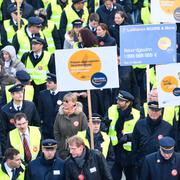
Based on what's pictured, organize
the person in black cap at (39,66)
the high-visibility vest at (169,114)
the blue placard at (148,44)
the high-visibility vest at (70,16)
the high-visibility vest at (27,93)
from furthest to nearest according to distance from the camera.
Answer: the high-visibility vest at (70,16)
the person in black cap at (39,66)
the high-visibility vest at (27,93)
the blue placard at (148,44)
the high-visibility vest at (169,114)

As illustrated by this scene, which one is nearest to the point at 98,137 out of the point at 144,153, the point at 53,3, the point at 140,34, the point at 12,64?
the point at 144,153

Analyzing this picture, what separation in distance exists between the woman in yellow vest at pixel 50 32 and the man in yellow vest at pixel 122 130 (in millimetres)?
4210

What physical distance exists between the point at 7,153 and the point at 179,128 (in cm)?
346

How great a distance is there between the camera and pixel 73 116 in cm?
1714

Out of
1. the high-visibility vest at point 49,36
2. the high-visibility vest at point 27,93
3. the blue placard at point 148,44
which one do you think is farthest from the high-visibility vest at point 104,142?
the high-visibility vest at point 49,36

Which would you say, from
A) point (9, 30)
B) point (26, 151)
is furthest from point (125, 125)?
point (9, 30)

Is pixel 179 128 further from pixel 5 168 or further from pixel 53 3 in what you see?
pixel 53 3

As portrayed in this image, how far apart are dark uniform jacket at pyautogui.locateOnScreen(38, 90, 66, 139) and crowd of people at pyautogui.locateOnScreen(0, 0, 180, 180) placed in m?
0.02

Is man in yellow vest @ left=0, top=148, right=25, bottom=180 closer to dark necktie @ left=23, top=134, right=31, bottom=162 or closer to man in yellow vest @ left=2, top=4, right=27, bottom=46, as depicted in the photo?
dark necktie @ left=23, top=134, right=31, bottom=162

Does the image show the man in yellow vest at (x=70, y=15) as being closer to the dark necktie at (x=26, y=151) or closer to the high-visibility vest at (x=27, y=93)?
the high-visibility vest at (x=27, y=93)

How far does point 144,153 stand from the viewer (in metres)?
16.8

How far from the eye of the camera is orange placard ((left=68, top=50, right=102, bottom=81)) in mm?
16391

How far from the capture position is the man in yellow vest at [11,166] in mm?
15852

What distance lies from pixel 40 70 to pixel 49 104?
1667mm
